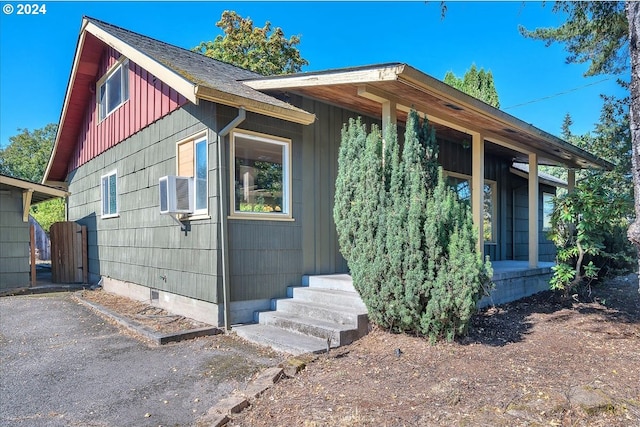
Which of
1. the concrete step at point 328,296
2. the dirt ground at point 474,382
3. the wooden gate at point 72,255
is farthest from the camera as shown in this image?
the wooden gate at point 72,255

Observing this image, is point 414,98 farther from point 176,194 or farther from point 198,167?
point 176,194

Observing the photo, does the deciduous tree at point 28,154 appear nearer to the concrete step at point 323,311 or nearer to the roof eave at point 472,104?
the concrete step at point 323,311

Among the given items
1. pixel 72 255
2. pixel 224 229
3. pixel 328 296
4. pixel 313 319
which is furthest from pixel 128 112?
pixel 313 319

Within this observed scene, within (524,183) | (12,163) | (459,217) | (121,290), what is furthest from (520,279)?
(12,163)

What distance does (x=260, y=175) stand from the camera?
19.5 feet

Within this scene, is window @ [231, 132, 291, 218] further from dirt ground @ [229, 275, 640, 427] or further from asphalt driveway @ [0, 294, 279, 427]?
dirt ground @ [229, 275, 640, 427]

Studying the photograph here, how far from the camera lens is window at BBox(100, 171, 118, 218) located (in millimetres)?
9113

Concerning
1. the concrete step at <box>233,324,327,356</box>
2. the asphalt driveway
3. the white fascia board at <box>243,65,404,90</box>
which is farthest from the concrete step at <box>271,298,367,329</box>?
the white fascia board at <box>243,65,404,90</box>

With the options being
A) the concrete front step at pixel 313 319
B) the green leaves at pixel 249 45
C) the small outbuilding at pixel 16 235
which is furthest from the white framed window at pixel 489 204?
the green leaves at pixel 249 45

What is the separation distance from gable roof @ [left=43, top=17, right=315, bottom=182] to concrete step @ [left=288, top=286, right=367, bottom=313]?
237 cm

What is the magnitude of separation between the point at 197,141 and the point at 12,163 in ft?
107

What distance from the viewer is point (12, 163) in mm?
30891

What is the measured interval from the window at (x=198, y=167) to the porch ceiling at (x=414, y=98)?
122 cm

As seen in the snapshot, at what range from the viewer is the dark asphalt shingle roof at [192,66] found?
5.49 m
